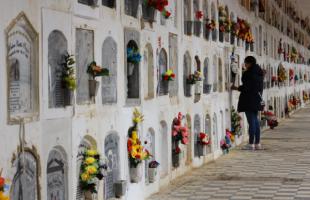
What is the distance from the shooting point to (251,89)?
380 inches

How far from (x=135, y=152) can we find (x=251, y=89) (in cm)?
459

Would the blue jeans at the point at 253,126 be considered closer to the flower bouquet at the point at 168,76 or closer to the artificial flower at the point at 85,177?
the flower bouquet at the point at 168,76

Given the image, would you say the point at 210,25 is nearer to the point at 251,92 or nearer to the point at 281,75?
the point at 251,92

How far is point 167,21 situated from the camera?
6.68m

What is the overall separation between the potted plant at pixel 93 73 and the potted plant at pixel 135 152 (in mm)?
877

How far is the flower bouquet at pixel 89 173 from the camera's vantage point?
4.36 meters

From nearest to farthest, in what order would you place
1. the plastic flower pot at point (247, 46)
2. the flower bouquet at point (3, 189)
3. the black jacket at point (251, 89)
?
the flower bouquet at point (3, 189) < the black jacket at point (251, 89) < the plastic flower pot at point (247, 46)

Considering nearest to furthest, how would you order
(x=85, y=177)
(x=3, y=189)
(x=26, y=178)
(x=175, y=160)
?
1. (x=3, y=189)
2. (x=26, y=178)
3. (x=85, y=177)
4. (x=175, y=160)

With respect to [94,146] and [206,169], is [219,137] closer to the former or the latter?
[206,169]

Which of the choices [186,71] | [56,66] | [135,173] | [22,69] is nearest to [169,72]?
[186,71]

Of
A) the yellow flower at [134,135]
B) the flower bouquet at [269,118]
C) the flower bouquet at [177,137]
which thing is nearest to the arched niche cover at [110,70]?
the yellow flower at [134,135]

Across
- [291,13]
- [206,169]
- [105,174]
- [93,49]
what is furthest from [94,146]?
[291,13]

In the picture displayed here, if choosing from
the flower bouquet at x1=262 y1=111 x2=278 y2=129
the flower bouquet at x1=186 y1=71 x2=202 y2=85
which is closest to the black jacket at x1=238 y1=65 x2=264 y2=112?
the flower bouquet at x1=186 y1=71 x2=202 y2=85

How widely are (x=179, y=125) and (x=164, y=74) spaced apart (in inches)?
26.8
